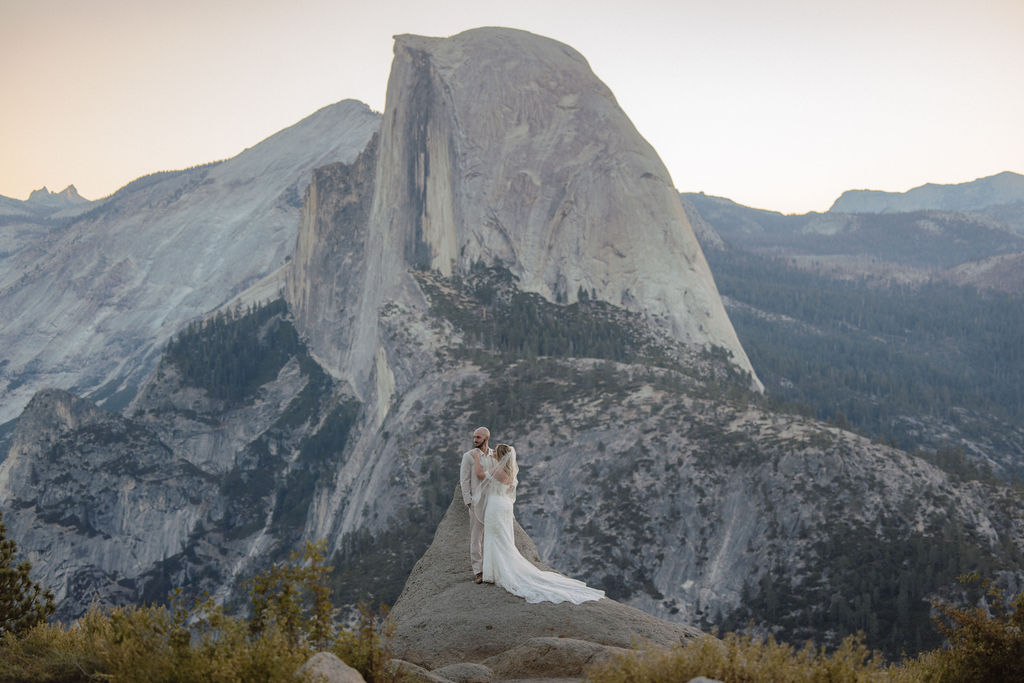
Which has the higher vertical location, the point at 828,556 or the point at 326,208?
the point at 326,208

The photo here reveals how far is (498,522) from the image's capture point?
1545 centimetres

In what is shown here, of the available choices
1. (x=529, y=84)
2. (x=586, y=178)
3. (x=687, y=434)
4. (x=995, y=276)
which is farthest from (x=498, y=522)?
(x=995, y=276)

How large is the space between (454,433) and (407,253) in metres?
34.5

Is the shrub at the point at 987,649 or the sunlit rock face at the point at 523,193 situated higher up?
the sunlit rock face at the point at 523,193

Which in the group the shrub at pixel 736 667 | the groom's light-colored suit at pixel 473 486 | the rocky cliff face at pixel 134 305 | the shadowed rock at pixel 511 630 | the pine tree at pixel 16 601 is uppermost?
the rocky cliff face at pixel 134 305

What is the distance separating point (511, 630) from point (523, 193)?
84601 millimetres

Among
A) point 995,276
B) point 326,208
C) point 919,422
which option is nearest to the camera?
point 919,422

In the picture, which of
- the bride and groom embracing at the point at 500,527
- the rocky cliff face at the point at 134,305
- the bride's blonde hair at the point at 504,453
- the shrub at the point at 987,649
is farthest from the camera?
the rocky cliff face at the point at 134,305

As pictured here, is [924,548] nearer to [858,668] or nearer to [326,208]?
[858,668]

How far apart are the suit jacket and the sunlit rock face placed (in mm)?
69115

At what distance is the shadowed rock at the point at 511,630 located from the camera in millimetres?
13336

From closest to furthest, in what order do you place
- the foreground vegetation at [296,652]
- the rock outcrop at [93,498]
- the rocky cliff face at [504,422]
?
the foreground vegetation at [296,652]
the rocky cliff face at [504,422]
the rock outcrop at [93,498]

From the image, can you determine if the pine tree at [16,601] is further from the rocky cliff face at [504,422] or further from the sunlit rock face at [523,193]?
the sunlit rock face at [523,193]

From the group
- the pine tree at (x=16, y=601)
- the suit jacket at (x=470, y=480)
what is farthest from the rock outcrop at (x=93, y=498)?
the suit jacket at (x=470, y=480)
